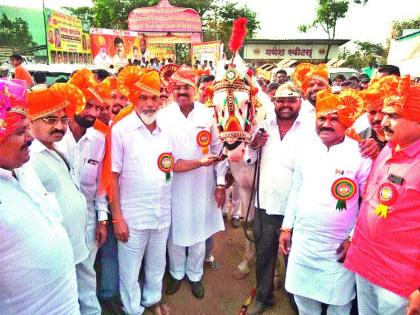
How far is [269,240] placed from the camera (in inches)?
137

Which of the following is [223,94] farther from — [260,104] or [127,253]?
[127,253]

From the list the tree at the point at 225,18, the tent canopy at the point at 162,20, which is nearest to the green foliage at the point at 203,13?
the tree at the point at 225,18

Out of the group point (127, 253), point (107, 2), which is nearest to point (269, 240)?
point (127, 253)

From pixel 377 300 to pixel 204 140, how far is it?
83.0 inches

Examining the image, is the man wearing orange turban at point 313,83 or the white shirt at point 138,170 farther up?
the man wearing orange turban at point 313,83

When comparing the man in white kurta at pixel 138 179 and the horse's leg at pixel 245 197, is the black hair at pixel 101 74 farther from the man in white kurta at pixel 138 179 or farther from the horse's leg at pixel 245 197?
the horse's leg at pixel 245 197

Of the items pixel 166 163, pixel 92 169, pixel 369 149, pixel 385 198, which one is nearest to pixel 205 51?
pixel 166 163

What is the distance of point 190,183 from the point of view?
3709mm

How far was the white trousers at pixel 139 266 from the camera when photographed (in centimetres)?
330

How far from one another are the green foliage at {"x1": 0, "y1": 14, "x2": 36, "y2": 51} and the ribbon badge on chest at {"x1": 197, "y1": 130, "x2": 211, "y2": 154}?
102 ft

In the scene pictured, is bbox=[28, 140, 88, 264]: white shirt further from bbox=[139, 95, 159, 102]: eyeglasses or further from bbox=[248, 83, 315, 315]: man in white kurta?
bbox=[248, 83, 315, 315]: man in white kurta

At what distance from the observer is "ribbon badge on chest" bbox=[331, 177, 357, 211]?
2.62 m

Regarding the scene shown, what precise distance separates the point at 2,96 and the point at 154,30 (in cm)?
2717

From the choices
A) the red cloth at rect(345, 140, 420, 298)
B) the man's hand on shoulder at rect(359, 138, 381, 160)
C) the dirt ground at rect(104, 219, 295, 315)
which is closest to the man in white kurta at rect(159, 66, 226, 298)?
the dirt ground at rect(104, 219, 295, 315)
